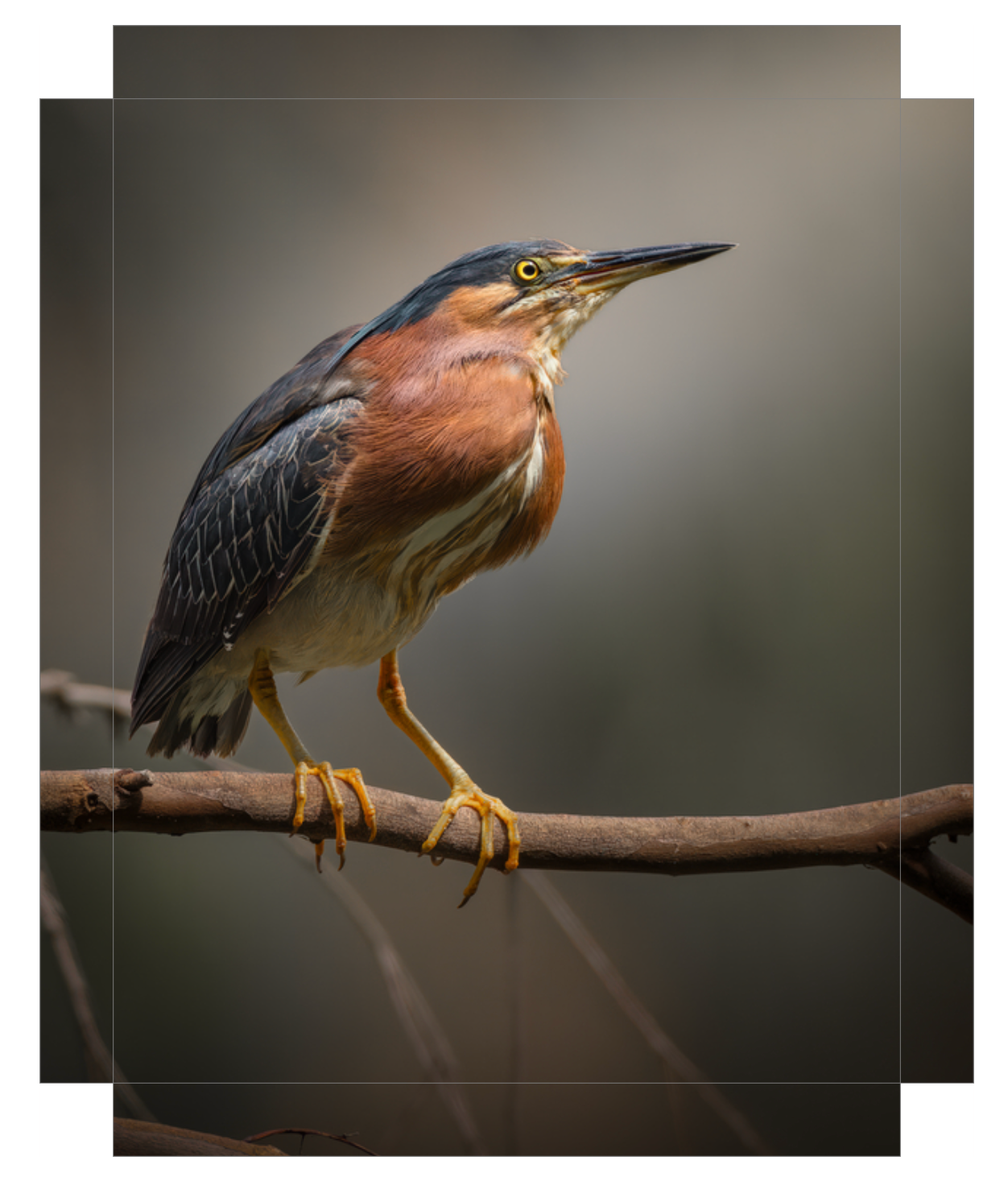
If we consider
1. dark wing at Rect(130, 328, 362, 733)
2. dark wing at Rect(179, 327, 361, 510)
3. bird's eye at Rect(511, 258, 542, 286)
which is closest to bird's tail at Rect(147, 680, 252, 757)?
dark wing at Rect(130, 328, 362, 733)

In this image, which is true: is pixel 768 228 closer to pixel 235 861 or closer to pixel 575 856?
pixel 575 856

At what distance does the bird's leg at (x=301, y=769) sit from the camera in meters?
1.80

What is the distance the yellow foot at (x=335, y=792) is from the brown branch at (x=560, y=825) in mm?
12

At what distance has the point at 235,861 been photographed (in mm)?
1977

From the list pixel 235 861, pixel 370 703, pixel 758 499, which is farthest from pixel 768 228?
pixel 235 861

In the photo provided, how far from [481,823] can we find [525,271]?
92cm

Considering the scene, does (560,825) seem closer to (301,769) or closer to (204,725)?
(301,769)

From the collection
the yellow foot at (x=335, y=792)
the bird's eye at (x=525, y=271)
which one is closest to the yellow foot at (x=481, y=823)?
the yellow foot at (x=335, y=792)

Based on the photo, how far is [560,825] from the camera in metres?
1.83

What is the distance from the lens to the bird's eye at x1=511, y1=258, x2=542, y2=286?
1881 mm

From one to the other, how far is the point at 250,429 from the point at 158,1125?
122cm

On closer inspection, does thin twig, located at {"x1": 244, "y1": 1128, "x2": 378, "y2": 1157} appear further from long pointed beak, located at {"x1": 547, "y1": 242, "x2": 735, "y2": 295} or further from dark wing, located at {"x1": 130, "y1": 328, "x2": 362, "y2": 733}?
long pointed beak, located at {"x1": 547, "y1": 242, "x2": 735, "y2": 295}

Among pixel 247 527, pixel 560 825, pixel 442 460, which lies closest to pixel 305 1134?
pixel 560 825

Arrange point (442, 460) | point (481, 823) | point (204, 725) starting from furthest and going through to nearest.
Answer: point (204, 725) → point (481, 823) → point (442, 460)
